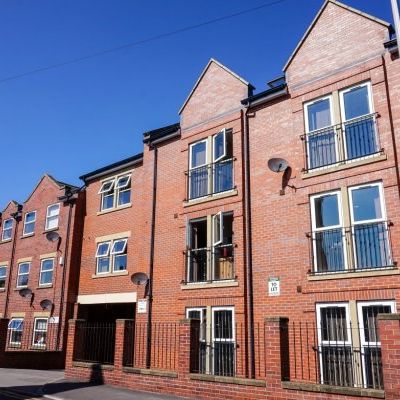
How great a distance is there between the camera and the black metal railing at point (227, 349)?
38.2 feet

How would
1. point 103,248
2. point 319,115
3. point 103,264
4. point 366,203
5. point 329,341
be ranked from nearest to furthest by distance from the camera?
point 329,341 < point 366,203 < point 319,115 < point 103,264 < point 103,248

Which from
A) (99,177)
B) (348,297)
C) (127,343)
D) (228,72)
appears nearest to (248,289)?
(348,297)

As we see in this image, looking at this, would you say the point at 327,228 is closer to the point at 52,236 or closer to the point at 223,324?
the point at 223,324

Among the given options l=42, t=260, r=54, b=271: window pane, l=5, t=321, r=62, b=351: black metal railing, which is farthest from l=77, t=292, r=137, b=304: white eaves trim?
l=42, t=260, r=54, b=271: window pane

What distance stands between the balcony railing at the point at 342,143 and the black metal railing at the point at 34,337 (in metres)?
12.7

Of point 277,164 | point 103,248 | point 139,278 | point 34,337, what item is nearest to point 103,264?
point 103,248

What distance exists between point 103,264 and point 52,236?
3559mm

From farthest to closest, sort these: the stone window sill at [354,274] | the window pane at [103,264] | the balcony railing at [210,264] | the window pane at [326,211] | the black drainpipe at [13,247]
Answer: the black drainpipe at [13,247]
the window pane at [103,264]
the balcony railing at [210,264]
the window pane at [326,211]
the stone window sill at [354,274]

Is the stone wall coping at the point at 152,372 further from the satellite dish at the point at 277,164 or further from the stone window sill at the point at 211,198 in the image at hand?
the satellite dish at the point at 277,164

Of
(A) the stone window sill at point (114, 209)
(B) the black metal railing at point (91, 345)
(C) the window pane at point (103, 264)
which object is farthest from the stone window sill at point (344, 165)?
(C) the window pane at point (103, 264)

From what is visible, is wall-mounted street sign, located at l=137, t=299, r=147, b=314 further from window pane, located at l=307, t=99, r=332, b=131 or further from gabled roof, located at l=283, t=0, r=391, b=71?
gabled roof, located at l=283, t=0, r=391, b=71

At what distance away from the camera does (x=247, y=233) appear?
12.9 m

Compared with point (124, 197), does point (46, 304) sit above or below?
below

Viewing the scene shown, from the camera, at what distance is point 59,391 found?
11148 mm
